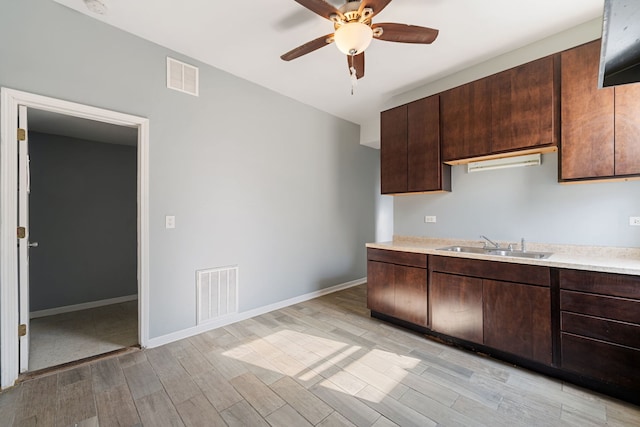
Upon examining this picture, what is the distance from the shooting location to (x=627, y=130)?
1.87 m

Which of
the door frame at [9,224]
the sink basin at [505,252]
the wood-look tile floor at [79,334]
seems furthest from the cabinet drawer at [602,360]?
the door frame at [9,224]

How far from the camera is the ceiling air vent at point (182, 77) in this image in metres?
2.56

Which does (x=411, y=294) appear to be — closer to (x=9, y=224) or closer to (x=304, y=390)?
(x=304, y=390)

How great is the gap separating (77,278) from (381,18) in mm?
4811

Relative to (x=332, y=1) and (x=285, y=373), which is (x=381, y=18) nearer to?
(x=332, y=1)

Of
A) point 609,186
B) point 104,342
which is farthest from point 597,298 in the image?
point 104,342

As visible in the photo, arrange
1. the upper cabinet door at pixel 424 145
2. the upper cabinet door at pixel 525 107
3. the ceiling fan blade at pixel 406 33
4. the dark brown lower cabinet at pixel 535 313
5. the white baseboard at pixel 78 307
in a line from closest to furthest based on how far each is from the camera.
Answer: the dark brown lower cabinet at pixel 535 313
the ceiling fan blade at pixel 406 33
the upper cabinet door at pixel 525 107
the upper cabinet door at pixel 424 145
the white baseboard at pixel 78 307

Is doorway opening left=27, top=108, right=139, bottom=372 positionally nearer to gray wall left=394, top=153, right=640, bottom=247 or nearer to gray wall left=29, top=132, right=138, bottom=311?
gray wall left=29, top=132, right=138, bottom=311

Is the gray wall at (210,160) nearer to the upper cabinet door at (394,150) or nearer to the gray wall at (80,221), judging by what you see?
the upper cabinet door at (394,150)

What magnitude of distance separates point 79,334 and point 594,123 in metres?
5.07

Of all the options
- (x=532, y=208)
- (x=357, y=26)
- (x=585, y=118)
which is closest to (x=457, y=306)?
(x=532, y=208)

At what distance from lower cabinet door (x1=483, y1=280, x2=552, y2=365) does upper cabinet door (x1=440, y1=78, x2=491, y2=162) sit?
1288 millimetres

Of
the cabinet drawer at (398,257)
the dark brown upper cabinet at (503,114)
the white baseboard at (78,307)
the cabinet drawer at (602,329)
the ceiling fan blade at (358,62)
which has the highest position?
the ceiling fan blade at (358,62)

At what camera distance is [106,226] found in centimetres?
386
